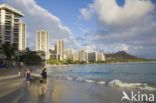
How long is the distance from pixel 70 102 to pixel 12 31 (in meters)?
100

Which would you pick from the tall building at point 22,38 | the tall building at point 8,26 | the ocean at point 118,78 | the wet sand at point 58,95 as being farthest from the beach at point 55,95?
the tall building at point 22,38

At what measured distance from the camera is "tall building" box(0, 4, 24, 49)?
9219 cm

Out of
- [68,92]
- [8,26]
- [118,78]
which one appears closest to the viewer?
[68,92]

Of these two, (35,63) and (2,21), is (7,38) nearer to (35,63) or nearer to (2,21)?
(2,21)

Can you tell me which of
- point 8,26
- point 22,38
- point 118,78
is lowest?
point 118,78

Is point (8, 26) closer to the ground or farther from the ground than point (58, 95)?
farther from the ground

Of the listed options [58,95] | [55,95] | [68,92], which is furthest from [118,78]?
[55,95]

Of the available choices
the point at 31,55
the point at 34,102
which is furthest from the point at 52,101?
the point at 31,55

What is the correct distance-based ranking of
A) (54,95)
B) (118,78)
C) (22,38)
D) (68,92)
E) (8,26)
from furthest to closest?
(22,38)
(8,26)
(118,78)
(68,92)
(54,95)

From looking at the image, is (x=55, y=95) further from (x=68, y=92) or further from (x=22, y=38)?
(x=22, y=38)

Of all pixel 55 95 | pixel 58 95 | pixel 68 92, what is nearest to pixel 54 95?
pixel 55 95

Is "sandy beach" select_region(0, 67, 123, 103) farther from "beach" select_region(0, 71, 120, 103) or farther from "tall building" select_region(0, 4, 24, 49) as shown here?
"tall building" select_region(0, 4, 24, 49)

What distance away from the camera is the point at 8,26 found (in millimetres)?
94688

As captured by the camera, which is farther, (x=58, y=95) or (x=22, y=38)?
(x=22, y=38)
